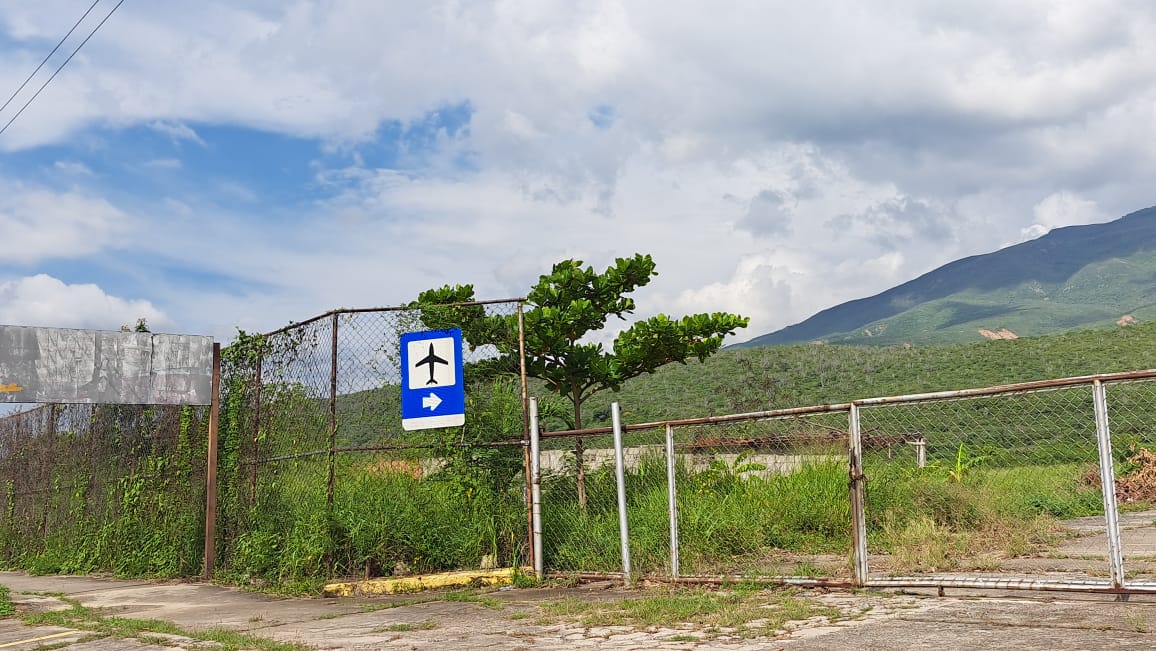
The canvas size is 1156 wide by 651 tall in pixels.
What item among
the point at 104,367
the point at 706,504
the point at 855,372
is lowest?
the point at 706,504

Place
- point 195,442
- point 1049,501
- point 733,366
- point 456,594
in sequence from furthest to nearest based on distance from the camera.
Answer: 1. point 733,366
2. point 1049,501
3. point 195,442
4. point 456,594

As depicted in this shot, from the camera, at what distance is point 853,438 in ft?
27.0

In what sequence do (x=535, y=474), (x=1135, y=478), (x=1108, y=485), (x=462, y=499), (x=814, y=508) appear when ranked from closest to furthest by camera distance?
(x=1108, y=485), (x=535, y=474), (x=462, y=499), (x=814, y=508), (x=1135, y=478)

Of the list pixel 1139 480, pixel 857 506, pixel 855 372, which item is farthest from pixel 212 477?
pixel 855 372

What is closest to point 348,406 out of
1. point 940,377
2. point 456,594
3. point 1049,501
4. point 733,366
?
point 456,594

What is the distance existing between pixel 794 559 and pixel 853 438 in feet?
10.0

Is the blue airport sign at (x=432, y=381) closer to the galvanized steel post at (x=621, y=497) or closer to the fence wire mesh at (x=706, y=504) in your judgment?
the fence wire mesh at (x=706, y=504)

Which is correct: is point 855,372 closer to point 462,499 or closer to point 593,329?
point 593,329

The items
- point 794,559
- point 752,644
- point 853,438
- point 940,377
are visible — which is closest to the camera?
point 752,644

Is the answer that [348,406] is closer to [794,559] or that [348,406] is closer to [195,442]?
[195,442]

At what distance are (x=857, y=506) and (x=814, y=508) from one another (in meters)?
3.97

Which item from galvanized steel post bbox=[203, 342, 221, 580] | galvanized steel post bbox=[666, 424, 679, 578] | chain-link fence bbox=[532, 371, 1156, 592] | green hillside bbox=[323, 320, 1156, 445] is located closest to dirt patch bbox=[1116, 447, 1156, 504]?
chain-link fence bbox=[532, 371, 1156, 592]

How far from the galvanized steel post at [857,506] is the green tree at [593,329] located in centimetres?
650

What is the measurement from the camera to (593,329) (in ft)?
49.2
